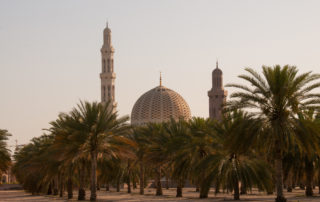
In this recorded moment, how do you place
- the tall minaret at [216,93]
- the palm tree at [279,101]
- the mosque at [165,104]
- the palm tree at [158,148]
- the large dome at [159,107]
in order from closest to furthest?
1. the palm tree at [279,101]
2. the palm tree at [158,148]
3. the tall minaret at [216,93]
4. the mosque at [165,104]
5. the large dome at [159,107]

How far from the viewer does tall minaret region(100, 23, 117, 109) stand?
388 feet

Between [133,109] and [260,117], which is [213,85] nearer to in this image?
[133,109]

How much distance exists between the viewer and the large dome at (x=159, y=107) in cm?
14238

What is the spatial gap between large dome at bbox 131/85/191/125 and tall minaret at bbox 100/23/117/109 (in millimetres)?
22846

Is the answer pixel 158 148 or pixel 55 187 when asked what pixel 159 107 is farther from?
pixel 158 148

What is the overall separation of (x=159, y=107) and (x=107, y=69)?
26546 mm

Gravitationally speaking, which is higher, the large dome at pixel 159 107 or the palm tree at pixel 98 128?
the large dome at pixel 159 107

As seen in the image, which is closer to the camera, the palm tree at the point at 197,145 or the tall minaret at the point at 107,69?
the palm tree at the point at 197,145

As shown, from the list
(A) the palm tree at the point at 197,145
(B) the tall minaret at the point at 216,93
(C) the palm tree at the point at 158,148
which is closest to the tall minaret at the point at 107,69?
(B) the tall minaret at the point at 216,93

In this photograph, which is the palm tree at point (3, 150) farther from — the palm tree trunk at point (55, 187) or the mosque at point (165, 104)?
the mosque at point (165, 104)

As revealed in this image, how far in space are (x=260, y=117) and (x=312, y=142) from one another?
2889 mm

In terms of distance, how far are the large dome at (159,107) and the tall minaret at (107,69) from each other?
22846mm

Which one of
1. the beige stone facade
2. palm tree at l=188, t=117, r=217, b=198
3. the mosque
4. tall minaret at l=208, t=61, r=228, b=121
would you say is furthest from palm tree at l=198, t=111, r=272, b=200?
the beige stone facade

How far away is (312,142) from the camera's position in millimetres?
26562
